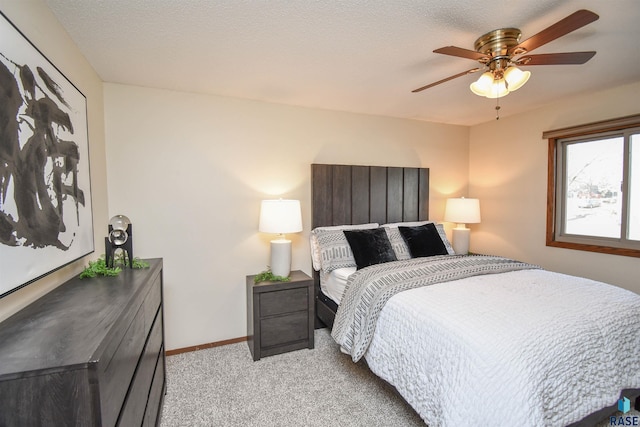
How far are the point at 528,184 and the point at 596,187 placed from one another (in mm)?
582

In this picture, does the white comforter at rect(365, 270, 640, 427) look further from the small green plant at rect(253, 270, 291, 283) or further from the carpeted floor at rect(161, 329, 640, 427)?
the small green plant at rect(253, 270, 291, 283)

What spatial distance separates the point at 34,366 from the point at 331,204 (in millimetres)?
2689

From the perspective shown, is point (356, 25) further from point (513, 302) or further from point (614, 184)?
point (614, 184)

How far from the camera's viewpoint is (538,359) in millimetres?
1340

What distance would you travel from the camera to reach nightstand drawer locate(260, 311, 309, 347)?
8.66 feet

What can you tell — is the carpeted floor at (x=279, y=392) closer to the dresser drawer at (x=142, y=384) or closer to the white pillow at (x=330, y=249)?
the dresser drawer at (x=142, y=384)

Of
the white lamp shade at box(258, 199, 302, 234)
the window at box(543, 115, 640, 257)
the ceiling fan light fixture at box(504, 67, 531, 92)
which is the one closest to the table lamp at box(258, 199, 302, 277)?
the white lamp shade at box(258, 199, 302, 234)

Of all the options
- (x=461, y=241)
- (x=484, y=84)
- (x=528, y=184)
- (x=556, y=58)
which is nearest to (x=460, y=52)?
(x=484, y=84)

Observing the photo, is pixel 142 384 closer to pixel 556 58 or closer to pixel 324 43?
pixel 324 43

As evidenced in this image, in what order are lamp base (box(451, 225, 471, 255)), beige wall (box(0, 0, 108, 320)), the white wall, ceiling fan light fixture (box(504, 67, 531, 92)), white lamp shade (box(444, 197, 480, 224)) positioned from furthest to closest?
lamp base (box(451, 225, 471, 255))
white lamp shade (box(444, 197, 480, 224))
the white wall
ceiling fan light fixture (box(504, 67, 531, 92))
beige wall (box(0, 0, 108, 320))

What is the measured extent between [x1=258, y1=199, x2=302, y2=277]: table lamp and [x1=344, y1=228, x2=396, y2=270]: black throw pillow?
1.86 feet

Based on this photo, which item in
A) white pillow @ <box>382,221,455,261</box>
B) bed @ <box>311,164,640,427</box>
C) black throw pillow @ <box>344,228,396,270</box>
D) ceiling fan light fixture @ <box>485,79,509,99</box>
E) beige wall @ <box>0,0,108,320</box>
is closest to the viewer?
beige wall @ <box>0,0,108,320</box>

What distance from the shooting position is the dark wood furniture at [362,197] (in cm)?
320

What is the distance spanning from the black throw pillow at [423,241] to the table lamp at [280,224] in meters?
1.23
